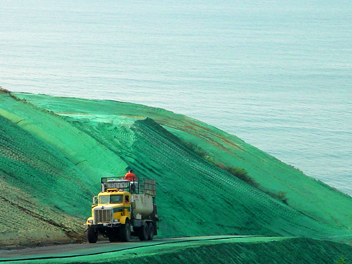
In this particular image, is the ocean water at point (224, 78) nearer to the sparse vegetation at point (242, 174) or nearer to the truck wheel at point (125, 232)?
the sparse vegetation at point (242, 174)

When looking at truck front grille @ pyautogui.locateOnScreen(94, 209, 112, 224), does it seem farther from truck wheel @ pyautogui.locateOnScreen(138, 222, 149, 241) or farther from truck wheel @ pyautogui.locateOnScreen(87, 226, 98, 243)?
truck wheel @ pyautogui.locateOnScreen(138, 222, 149, 241)

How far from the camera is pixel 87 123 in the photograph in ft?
145

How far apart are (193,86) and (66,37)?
67.0 meters

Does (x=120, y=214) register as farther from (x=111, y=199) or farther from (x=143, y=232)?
(x=143, y=232)

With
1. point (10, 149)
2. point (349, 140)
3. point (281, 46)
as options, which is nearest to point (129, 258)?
point (10, 149)

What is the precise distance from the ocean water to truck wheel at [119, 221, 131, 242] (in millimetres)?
37347

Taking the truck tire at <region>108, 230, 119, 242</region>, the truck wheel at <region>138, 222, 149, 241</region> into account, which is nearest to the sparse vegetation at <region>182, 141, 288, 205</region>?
the truck wheel at <region>138, 222, 149, 241</region>

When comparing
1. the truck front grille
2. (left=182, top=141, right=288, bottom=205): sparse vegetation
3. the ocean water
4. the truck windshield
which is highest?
the ocean water

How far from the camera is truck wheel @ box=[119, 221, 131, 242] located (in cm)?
2736

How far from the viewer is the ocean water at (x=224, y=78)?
80125 mm

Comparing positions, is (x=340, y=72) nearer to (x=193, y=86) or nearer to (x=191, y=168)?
(x=193, y=86)

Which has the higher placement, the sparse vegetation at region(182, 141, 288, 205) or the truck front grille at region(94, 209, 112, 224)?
the truck front grille at region(94, 209, 112, 224)

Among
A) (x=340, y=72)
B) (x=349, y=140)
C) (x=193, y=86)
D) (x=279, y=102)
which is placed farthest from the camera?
(x=340, y=72)

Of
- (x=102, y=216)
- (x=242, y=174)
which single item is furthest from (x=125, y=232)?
(x=242, y=174)
